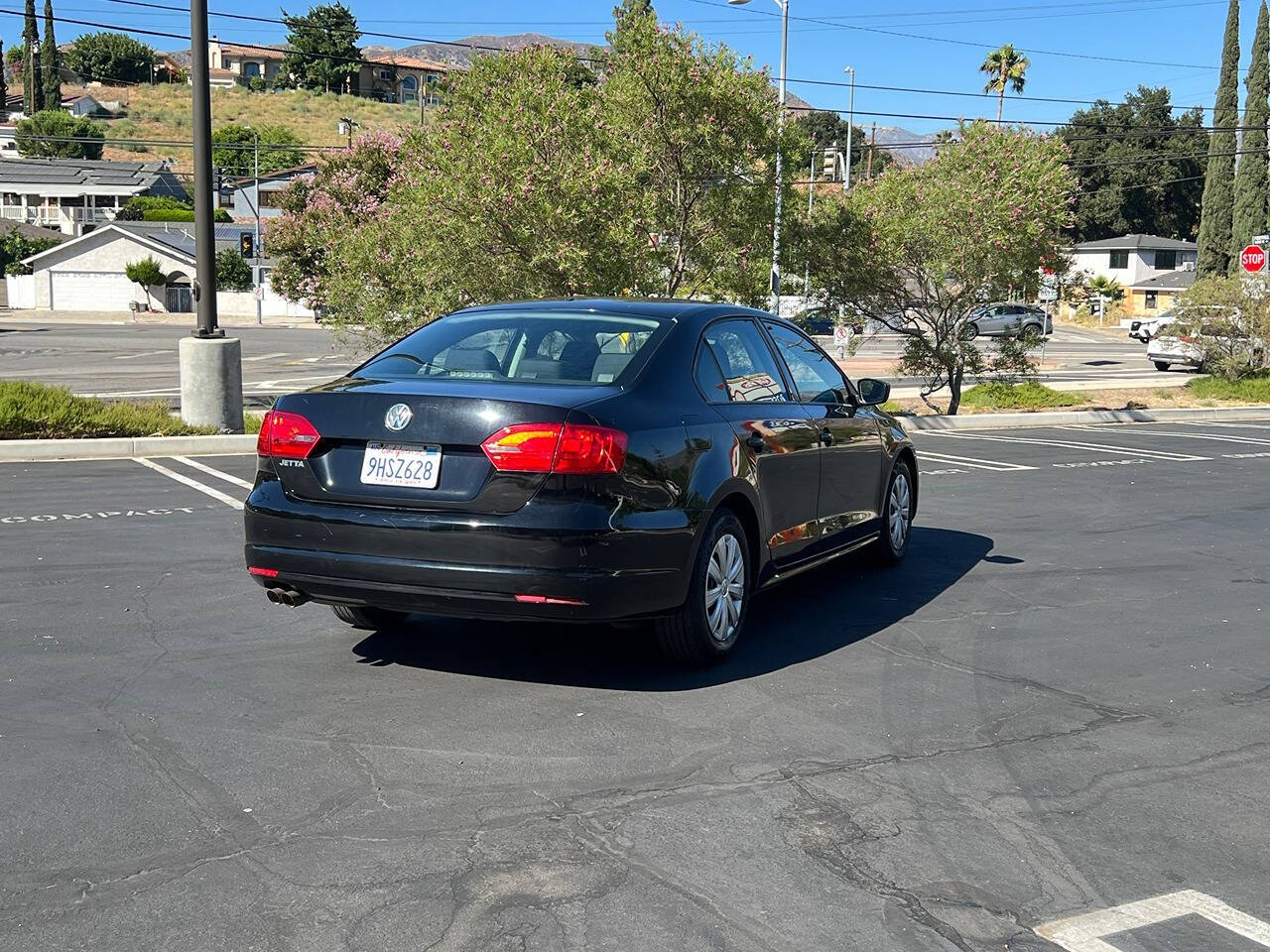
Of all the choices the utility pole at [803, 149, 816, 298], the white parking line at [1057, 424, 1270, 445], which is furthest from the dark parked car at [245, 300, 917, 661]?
the utility pole at [803, 149, 816, 298]

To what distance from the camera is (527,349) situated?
634 centimetres

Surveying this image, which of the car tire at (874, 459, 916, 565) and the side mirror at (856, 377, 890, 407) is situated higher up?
the side mirror at (856, 377, 890, 407)

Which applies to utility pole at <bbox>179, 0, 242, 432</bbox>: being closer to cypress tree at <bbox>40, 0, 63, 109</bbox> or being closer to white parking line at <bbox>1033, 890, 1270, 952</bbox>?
white parking line at <bbox>1033, 890, 1270, 952</bbox>

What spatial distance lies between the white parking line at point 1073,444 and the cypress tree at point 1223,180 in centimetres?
5341

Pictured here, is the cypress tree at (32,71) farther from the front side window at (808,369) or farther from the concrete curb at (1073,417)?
the front side window at (808,369)

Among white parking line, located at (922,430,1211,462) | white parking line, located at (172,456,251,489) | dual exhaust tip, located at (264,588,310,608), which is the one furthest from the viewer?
white parking line, located at (922,430,1211,462)

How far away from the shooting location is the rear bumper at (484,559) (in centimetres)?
546

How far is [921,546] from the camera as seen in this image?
9.84m

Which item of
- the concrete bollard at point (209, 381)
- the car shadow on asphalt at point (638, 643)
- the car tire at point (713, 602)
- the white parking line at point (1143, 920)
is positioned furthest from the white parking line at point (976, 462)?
the white parking line at point (1143, 920)

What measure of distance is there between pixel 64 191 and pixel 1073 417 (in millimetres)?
91425

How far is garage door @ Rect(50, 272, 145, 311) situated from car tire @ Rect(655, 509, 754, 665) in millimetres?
72803

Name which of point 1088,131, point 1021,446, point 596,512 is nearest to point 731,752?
point 596,512

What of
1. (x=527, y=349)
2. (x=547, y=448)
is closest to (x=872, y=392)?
(x=527, y=349)

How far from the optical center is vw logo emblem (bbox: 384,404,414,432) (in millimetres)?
5637
